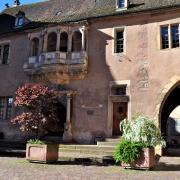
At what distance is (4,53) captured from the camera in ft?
76.6

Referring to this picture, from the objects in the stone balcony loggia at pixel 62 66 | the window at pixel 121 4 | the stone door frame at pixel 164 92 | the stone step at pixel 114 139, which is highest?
the window at pixel 121 4

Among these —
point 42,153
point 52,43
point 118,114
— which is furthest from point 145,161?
point 52,43

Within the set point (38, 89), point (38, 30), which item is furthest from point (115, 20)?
point (38, 89)

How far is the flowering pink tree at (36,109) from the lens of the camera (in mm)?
13109

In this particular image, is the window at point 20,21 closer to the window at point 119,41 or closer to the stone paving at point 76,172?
the window at point 119,41

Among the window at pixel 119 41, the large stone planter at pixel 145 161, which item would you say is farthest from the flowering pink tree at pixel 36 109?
the window at pixel 119 41

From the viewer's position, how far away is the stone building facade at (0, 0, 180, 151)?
58.6 ft

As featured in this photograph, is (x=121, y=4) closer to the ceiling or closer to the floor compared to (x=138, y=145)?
closer to the ceiling

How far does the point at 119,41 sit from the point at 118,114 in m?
4.70

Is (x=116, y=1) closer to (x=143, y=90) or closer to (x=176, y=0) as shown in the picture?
(x=176, y=0)

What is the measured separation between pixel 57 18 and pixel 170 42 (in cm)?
851

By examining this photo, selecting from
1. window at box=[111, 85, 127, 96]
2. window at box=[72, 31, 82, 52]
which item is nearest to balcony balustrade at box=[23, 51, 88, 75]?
window at box=[72, 31, 82, 52]

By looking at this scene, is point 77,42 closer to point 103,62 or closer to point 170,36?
point 103,62

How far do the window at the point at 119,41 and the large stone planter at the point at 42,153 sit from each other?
9.05 metres
